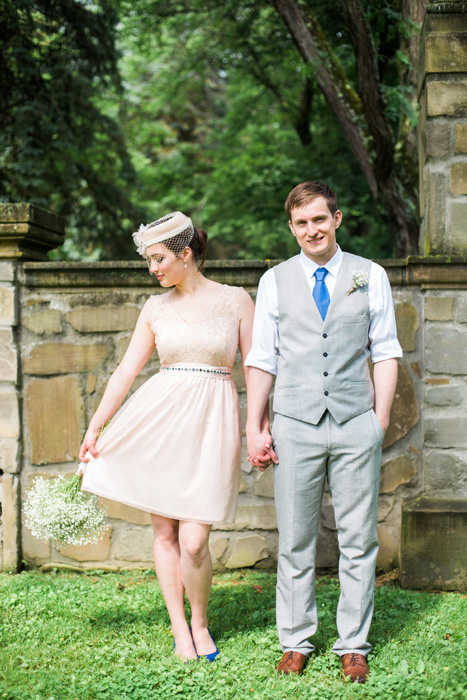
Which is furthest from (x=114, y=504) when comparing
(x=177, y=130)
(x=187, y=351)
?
(x=177, y=130)

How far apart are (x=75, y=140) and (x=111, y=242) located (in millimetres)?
1883

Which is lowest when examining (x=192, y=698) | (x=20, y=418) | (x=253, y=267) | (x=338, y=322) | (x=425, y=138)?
(x=192, y=698)

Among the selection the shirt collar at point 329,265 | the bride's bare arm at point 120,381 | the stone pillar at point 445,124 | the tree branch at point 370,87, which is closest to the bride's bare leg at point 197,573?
the bride's bare arm at point 120,381

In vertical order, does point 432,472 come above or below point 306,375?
below

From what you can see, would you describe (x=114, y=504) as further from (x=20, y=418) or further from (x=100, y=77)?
(x=100, y=77)

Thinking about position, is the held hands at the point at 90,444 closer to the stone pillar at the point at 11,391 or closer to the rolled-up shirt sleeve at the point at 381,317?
the stone pillar at the point at 11,391

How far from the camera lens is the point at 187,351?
2826 mm

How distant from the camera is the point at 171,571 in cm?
286

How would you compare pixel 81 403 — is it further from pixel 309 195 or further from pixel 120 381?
pixel 309 195

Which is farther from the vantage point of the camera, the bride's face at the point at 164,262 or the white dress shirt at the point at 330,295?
the bride's face at the point at 164,262

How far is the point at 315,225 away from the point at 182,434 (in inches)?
40.8

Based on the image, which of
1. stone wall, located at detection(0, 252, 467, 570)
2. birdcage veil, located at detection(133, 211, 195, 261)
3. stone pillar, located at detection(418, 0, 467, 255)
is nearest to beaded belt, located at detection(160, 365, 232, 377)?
birdcage veil, located at detection(133, 211, 195, 261)

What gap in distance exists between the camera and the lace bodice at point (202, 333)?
2814 millimetres

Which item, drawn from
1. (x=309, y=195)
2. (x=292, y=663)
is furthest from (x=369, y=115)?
(x=292, y=663)
